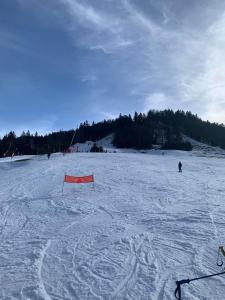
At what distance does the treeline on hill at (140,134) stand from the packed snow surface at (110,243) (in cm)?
9332

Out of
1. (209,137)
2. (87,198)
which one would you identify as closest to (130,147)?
(209,137)

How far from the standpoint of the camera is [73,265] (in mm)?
10547

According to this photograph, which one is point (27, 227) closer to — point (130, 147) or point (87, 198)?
point (87, 198)

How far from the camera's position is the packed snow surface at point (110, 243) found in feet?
29.6

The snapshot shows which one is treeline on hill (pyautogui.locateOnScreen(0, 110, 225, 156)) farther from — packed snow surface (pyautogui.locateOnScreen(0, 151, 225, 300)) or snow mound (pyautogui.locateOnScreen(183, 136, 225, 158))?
packed snow surface (pyautogui.locateOnScreen(0, 151, 225, 300))

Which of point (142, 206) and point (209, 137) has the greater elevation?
point (209, 137)

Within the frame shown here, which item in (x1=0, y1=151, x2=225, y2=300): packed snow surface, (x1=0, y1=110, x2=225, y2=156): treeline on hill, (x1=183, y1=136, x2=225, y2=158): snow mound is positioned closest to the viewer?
(x1=0, y1=151, x2=225, y2=300): packed snow surface

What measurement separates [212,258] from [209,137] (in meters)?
157

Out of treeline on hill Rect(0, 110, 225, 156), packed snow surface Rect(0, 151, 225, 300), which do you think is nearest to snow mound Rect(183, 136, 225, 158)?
treeline on hill Rect(0, 110, 225, 156)

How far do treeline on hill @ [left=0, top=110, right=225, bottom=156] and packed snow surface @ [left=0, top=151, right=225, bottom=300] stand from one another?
93.3 metres

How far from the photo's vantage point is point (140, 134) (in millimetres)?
136750

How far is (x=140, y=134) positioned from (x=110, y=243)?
125 metres

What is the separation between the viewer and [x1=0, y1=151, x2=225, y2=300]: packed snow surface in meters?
9.02

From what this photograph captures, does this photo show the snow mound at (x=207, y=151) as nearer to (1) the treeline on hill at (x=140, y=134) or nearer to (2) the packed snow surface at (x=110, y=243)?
(1) the treeline on hill at (x=140, y=134)
